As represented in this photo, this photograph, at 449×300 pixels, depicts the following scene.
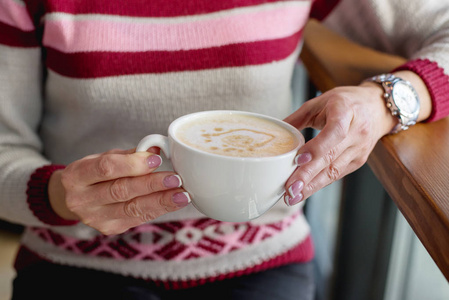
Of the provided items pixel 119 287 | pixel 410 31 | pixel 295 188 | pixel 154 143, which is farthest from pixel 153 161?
pixel 410 31

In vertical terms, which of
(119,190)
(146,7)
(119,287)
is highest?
(146,7)

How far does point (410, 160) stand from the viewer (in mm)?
544

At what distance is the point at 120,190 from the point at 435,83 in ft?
1.53

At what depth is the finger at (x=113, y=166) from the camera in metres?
0.48

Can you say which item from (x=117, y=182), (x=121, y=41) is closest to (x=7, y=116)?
(x=121, y=41)

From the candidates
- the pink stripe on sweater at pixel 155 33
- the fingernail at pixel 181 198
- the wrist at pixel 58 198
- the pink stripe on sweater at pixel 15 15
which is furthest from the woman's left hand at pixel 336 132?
the pink stripe on sweater at pixel 15 15

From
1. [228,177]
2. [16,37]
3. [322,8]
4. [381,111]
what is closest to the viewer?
[228,177]

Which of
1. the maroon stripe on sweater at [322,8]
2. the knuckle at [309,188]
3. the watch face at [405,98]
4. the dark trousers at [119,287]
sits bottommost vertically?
the dark trousers at [119,287]

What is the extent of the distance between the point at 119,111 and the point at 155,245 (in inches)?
9.1

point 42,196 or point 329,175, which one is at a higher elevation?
point 329,175

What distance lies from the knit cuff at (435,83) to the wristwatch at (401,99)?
0.03 meters

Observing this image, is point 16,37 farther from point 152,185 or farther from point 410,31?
point 410,31

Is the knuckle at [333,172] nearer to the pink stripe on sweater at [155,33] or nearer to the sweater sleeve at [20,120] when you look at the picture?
the pink stripe on sweater at [155,33]

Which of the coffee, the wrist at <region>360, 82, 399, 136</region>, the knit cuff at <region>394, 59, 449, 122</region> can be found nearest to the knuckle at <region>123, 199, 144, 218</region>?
the coffee
